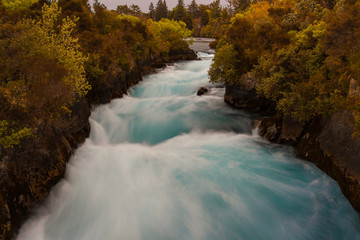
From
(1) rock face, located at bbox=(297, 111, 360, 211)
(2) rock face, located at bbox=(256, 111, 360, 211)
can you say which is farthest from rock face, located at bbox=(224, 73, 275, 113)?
(1) rock face, located at bbox=(297, 111, 360, 211)

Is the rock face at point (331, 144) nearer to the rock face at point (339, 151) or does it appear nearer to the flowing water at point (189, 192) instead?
the rock face at point (339, 151)

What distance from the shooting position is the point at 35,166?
7.75 m

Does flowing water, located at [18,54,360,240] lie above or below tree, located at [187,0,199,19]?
below

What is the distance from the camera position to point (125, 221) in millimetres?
7809

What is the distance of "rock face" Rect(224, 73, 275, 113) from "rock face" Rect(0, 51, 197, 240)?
1122cm

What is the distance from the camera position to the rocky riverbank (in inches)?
329

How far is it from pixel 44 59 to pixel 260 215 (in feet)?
31.7

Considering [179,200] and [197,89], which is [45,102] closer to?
[179,200]

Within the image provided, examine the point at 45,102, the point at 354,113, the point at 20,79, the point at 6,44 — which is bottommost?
the point at 354,113

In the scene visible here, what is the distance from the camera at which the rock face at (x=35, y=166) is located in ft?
21.4

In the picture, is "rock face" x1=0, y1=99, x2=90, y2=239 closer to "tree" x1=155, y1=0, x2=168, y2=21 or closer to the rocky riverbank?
the rocky riverbank

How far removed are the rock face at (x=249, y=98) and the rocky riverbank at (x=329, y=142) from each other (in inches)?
96.7

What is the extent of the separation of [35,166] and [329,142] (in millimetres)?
12005

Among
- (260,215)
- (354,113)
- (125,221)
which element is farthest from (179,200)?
(354,113)
